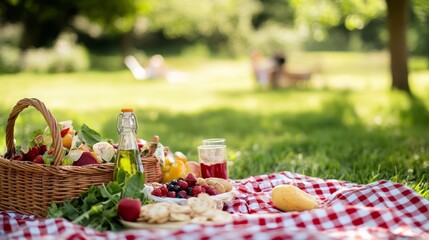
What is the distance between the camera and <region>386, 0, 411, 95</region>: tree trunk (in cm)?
1191

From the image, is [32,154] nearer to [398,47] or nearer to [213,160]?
[213,160]

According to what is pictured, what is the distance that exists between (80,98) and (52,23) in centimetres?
1724

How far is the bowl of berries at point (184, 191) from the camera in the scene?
11.5 feet

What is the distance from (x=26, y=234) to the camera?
3066 mm

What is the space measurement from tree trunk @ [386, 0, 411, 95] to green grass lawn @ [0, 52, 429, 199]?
0.35 m

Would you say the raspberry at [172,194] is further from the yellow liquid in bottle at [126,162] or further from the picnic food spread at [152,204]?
the yellow liquid in bottle at [126,162]

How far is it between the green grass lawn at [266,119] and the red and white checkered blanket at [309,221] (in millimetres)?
778

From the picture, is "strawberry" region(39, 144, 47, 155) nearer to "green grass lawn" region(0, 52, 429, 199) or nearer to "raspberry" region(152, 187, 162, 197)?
"raspberry" region(152, 187, 162, 197)

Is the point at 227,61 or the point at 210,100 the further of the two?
the point at 227,61

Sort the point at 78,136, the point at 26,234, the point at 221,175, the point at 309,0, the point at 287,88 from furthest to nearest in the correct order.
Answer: the point at 287,88, the point at 309,0, the point at 221,175, the point at 78,136, the point at 26,234

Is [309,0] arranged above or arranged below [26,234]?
above

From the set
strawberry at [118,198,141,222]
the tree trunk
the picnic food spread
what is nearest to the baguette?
the picnic food spread

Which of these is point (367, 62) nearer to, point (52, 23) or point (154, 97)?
point (52, 23)

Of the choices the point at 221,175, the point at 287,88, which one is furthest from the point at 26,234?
the point at 287,88
